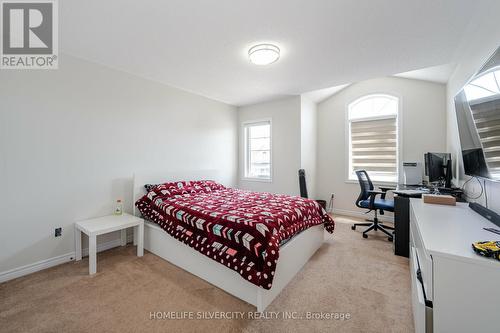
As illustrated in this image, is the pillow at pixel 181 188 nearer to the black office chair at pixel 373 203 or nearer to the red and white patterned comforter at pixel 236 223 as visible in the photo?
the red and white patterned comforter at pixel 236 223

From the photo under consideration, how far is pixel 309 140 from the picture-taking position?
4477mm

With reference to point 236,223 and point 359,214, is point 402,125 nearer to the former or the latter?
point 359,214

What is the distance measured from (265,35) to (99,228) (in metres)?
2.81

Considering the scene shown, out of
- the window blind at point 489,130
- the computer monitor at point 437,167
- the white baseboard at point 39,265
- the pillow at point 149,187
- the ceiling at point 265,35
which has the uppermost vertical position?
the ceiling at point 265,35

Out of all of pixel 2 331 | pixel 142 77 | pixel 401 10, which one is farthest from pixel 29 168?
pixel 401 10

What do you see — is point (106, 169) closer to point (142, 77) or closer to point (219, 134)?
point (142, 77)

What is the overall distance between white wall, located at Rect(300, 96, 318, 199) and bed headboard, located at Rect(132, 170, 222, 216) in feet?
6.30

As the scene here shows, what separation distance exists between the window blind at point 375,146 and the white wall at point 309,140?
2.62 ft

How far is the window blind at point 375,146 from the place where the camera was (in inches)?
159

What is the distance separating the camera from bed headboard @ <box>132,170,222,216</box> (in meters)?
3.01

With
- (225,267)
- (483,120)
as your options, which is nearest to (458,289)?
(483,120)

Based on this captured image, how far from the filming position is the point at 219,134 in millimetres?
4559

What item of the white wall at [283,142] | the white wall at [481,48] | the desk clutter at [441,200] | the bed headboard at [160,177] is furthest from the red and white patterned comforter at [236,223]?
the white wall at [481,48]

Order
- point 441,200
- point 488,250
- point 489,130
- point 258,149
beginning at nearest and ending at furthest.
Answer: point 488,250 → point 489,130 → point 441,200 → point 258,149
